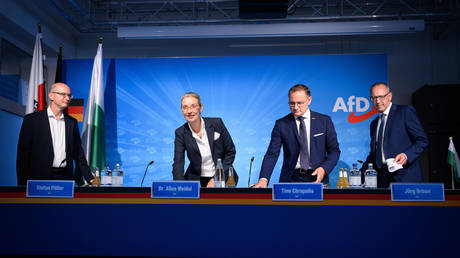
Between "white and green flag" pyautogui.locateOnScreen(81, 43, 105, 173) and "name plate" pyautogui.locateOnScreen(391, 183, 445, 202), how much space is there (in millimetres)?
4279

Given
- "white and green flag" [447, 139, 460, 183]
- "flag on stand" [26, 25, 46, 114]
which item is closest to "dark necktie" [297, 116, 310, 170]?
"white and green flag" [447, 139, 460, 183]

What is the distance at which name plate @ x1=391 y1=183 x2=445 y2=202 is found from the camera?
2.04 metres

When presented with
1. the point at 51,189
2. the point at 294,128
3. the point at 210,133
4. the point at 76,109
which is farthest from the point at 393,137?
the point at 76,109

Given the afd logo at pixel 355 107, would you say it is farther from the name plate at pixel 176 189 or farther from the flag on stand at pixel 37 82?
the name plate at pixel 176 189

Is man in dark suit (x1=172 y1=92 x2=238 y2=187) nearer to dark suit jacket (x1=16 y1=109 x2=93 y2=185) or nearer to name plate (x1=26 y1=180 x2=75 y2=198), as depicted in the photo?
dark suit jacket (x1=16 y1=109 x2=93 y2=185)

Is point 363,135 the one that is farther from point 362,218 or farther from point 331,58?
point 362,218

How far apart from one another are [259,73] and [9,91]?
3.41m

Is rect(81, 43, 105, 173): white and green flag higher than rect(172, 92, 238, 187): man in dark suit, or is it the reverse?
rect(81, 43, 105, 173): white and green flag

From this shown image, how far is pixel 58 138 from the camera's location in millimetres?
3176

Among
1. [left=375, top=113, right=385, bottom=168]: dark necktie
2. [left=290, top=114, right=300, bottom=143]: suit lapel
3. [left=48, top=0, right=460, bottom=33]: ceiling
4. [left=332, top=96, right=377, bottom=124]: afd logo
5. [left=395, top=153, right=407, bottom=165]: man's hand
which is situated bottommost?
[left=395, top=153, right=407, bottom=165]: man's hand

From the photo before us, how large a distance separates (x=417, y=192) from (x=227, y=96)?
13.8ft

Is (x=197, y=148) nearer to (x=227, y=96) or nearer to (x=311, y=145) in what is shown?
(x=311, y=145)

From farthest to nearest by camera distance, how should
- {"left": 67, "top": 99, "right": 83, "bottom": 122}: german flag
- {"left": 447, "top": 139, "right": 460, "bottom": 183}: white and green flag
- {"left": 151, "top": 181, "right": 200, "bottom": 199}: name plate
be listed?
1. {"left": 67, "top": 99, "right": 83, "bottom": 122}: german flag
2. {"left": 447, "top": 139, "right": 460, "bottom": 183}: white and green flag
3. {"left": 151, "top": 181, "right": 200, "bottom": 199}: name plate

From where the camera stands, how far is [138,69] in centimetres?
616
